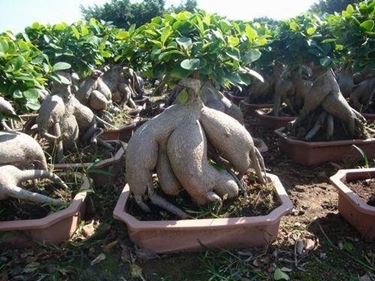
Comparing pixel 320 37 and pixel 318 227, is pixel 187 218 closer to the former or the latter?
pixel 318 227

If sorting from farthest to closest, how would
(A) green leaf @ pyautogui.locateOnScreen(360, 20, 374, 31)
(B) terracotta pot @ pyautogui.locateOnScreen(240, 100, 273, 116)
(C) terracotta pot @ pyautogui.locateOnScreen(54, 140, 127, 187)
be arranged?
(B) terracotta pot @ pyautogui.locateOnScreen(240, 100, 273, 116)
(C) terracotta pot @ pyautogui.locateOnScreen(54, 140, 127, 187)
(A) green leaf @ pyautogui.locateOnScreen(360, 20, 374, 31)

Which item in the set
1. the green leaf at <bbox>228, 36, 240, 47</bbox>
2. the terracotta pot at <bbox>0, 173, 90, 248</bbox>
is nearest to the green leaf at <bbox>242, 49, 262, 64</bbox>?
the green leaf at <bbox>228, 36, 240, 47</bbox>

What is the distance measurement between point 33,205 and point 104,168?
2.00 ft

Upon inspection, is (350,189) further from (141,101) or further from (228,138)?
(141,101)

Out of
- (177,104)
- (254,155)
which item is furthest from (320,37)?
(177,104)

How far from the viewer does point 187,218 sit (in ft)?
6.14

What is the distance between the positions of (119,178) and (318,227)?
139 centimetres

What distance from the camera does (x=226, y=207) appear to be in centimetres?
198

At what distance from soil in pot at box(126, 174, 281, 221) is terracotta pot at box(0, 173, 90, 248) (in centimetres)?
32

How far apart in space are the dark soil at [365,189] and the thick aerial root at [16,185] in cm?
167

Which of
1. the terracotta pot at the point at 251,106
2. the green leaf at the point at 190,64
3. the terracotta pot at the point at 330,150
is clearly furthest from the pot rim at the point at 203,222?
the terracotta pot at the point at 251,106

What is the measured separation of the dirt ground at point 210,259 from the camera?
1.76 metres

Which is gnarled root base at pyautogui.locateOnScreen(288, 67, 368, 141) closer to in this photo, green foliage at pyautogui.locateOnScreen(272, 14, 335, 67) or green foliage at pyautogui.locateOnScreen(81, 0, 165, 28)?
green foliage at pyautogui.locateOnScreen(272, 14, 335, 67)

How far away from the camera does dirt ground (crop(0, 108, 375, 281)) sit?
1763 millimetres
